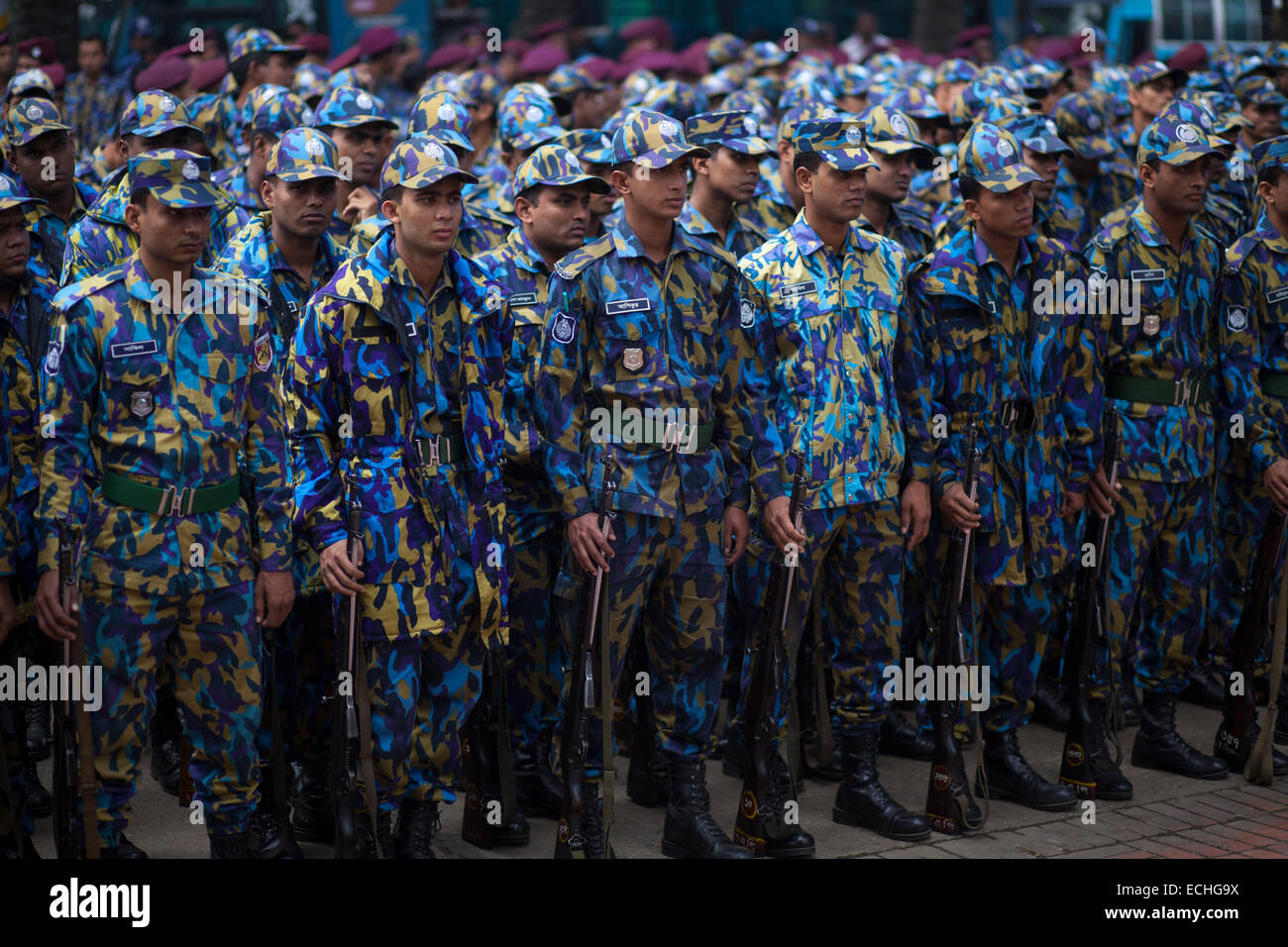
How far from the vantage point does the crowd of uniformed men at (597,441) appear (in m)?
5.06

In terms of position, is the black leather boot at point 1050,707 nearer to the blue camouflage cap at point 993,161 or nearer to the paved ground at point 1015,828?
the paved ground at point 1015,828

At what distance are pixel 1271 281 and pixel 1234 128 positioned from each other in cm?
287

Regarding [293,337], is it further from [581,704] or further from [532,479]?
[581,704]

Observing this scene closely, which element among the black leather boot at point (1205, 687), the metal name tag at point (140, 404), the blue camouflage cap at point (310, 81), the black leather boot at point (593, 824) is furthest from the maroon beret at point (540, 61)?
the metal name tag at point (140, 404)

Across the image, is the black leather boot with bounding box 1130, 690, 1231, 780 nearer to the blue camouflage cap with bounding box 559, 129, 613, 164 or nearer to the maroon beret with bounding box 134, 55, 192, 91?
the blue camouflage cap with bounding box 559, 129, 613, 164

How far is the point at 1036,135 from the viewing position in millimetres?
7902

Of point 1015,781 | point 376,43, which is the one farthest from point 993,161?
point 376,43

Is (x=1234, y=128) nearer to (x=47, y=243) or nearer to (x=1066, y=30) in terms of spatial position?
(x=47, y=243)

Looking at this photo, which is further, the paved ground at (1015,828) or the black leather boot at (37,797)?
the black leather boot at (37,797)

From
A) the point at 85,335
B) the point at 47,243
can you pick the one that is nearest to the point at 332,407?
the point at 85,335

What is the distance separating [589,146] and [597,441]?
2.75 meters

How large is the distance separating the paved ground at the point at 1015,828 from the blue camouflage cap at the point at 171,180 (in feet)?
8.06

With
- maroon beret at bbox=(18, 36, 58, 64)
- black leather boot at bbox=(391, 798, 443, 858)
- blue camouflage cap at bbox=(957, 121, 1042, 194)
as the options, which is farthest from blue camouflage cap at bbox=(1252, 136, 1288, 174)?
maroon beret at bbox=(18, 36, 58, 64)

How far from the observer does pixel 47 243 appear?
6906 millimetres
